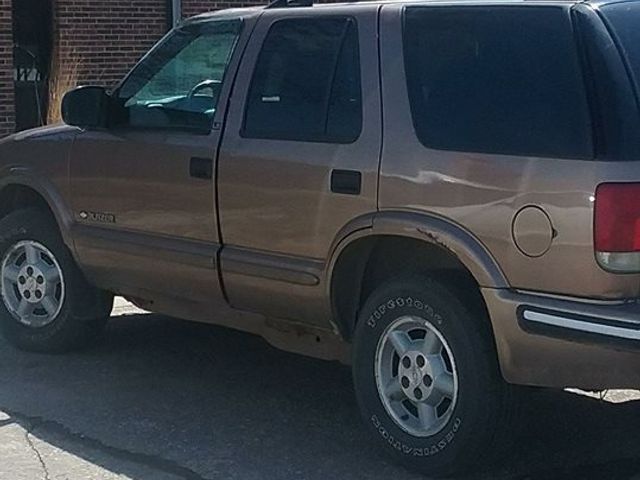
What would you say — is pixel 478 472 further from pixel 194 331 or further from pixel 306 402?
pixel 194 331

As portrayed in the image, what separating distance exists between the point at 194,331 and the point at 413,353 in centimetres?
270

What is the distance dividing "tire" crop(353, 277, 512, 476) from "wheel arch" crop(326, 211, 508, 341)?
0.43 feet

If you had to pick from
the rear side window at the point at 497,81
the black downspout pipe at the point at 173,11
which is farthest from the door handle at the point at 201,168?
the black downspout pipe at the point at 173,11

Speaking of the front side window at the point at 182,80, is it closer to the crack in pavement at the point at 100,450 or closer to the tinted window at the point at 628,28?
the crack in pavement at the point at 100,450

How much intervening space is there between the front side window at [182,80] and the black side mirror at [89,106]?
0.09 metres

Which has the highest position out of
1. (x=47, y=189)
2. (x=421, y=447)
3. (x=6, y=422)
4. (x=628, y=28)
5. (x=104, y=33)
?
(x=628, y=28)

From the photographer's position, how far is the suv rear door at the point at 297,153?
212 inches

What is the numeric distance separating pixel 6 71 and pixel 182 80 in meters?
8.89

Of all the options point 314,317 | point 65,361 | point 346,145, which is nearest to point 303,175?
point 346,145

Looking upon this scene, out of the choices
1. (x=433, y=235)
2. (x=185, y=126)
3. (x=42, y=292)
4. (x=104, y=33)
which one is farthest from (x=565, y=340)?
(x=104, y=33)

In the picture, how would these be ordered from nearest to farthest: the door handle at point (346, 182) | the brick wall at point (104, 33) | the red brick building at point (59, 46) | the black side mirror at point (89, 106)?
the door handle at point (346, 182), the black side mirror at point (89, 106), the red brick building at point (59, 46), the brick wall at point (104, 33)

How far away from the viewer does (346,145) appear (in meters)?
5.38

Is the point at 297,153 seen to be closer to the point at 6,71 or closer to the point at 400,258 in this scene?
the point at 400,258

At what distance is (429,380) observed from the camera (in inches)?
204
